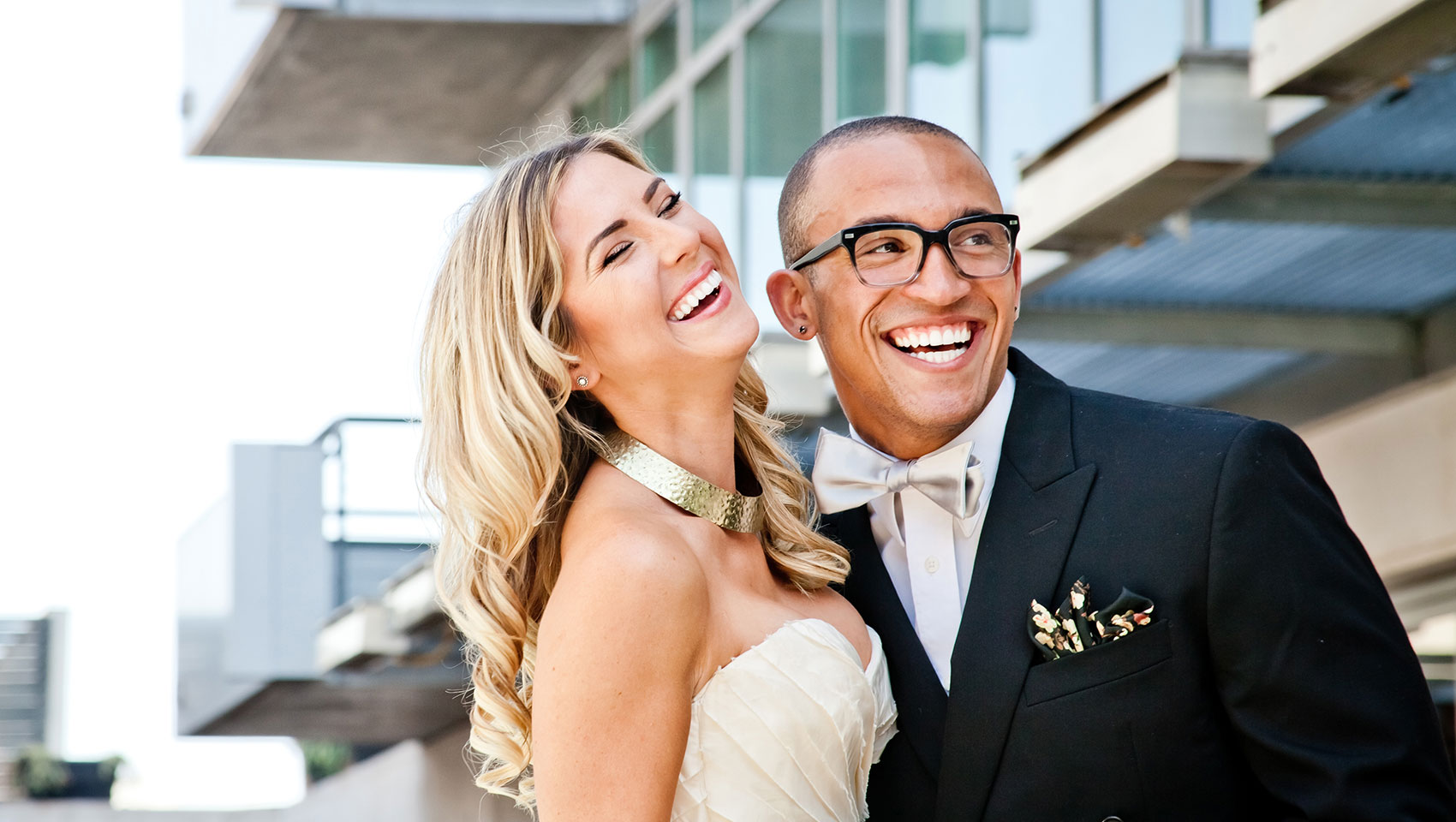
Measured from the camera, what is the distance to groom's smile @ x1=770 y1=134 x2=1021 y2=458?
3234 millimetres

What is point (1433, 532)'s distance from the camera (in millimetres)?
8656

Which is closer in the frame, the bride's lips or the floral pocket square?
the floral pocket square

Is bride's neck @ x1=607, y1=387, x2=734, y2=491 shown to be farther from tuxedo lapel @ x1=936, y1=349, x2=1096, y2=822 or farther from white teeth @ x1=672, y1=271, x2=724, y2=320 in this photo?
tuxedo lapel @ x1=936, y1=349, x2=1096, y2=822

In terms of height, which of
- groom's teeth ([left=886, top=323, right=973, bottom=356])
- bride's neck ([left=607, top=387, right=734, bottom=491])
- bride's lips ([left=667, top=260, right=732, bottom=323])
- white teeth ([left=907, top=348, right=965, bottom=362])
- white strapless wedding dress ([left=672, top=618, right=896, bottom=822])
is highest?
bride's lips ([left=667, top=260, right=732, bottom=323])

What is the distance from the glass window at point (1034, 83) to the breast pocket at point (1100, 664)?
15.8ft

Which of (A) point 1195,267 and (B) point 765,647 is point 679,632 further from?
(A) point 1195,267

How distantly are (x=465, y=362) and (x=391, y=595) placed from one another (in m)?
12.7

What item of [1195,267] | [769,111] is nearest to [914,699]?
[1195,267]

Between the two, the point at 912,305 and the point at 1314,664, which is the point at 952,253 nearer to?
the point at 912,305

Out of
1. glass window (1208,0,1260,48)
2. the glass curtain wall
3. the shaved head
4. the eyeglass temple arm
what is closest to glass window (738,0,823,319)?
the glass curtain wall

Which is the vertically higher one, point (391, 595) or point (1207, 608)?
point (1207, 608)

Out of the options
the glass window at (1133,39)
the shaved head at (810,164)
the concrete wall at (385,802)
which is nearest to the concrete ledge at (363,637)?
the concrete wall at (385,802)

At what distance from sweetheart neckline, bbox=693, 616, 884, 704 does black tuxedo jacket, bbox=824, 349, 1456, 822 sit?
0.06 meters

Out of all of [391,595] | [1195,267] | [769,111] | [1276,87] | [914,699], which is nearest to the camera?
[914,699]
